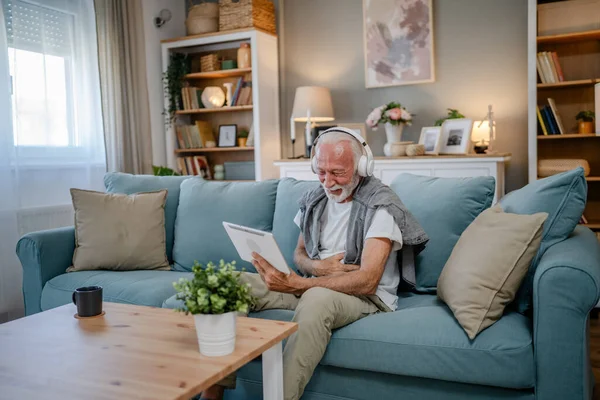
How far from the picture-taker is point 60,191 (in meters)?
3.99

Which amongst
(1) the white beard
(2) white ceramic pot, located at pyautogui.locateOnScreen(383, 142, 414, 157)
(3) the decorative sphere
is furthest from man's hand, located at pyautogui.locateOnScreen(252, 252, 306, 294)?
(3) the decorative sphere

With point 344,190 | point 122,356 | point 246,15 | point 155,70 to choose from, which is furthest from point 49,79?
point 122,356

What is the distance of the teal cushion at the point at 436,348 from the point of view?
168 cm

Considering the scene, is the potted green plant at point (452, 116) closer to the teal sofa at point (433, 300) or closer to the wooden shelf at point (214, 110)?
the wooden shelf at point (214, 110)

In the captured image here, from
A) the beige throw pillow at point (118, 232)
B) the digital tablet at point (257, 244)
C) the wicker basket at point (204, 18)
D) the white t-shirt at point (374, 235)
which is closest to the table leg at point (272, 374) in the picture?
the digital tablet at point (257, 244)

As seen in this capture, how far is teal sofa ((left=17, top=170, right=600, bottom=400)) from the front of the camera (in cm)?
164

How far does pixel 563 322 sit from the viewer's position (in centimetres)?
162

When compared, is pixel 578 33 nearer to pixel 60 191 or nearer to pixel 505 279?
pixel 505 279

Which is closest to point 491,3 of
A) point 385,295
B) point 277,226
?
point 277,226

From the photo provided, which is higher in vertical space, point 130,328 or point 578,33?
point 578,33

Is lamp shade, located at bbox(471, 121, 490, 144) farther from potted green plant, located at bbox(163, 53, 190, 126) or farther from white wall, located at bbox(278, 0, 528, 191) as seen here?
potted green plant, located at bbox(163, 53, 190, 126)

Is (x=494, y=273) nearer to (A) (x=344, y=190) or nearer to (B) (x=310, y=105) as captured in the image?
(A) (x=344, y=190)

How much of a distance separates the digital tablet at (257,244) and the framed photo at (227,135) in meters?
3.15

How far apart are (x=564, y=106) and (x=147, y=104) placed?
321 cm
